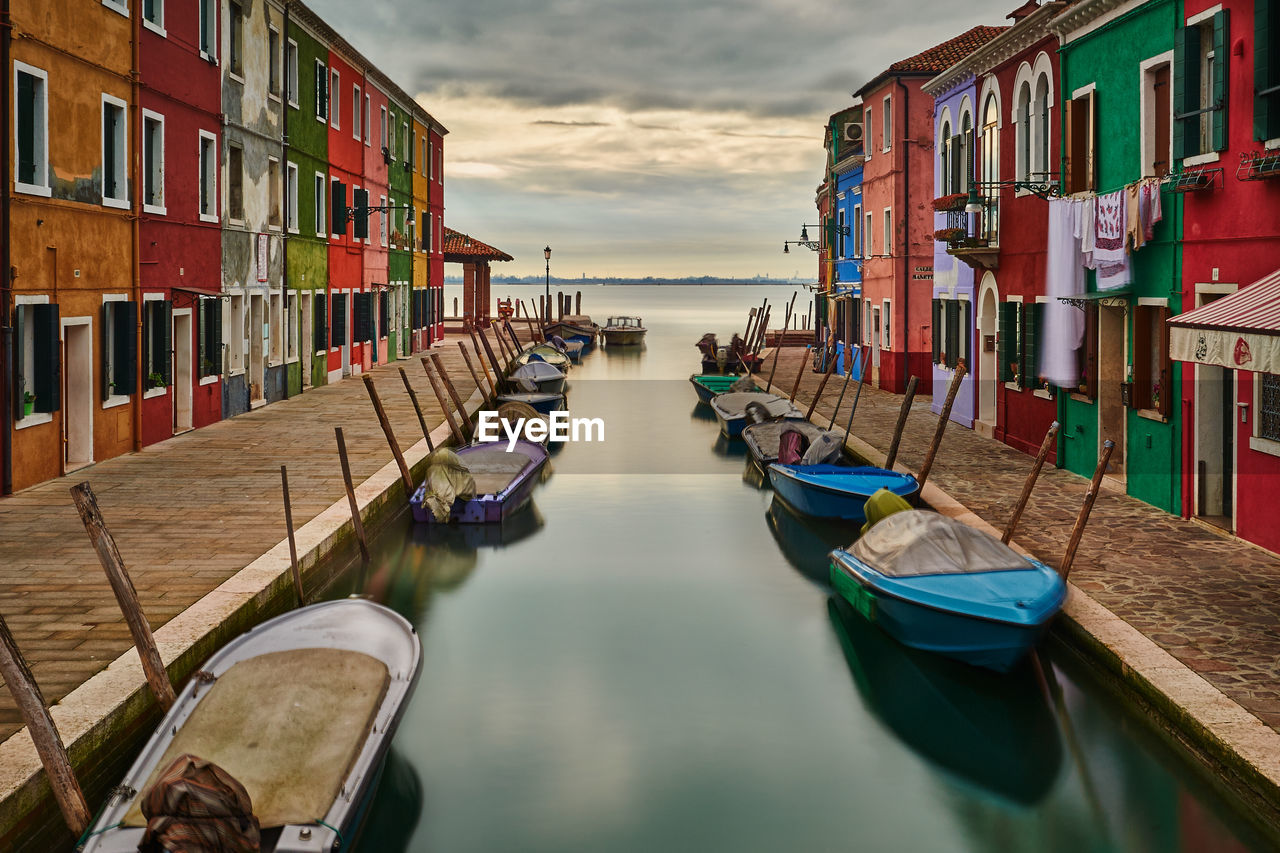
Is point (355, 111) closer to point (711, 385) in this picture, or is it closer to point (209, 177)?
point (711, 385)

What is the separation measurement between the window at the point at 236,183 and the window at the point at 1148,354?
15.5 meters

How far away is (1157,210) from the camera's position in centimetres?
1324

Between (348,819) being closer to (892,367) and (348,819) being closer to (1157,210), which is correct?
(1157,210)

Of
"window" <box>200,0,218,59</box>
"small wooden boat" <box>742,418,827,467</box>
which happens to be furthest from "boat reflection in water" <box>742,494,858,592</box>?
"window" <box>200,0,218,59</box>

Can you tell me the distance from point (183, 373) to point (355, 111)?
49.9 feet

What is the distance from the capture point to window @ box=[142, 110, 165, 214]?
17719 millimetres

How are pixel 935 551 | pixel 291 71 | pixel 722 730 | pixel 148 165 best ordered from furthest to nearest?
pixel 291 71 < pixel 148 165 < pixel 935 551 < pixel 722 730

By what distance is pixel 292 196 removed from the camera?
2612cm

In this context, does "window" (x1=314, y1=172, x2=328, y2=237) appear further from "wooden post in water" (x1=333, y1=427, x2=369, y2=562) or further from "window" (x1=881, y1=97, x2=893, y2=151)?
"wooden post in water" (x1=333, y1=427, x2=369, y2=562)

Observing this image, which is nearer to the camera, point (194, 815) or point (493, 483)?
point (194, 815)

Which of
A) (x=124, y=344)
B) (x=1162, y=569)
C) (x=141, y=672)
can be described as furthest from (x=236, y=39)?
(x=1162, y=569)

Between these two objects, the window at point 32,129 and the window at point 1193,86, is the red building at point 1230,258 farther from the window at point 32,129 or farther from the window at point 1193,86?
the window at point 32,129

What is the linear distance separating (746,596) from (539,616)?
238 cm

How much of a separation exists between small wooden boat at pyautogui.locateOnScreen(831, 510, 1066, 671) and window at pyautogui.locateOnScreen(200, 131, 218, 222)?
13813 millimetres
